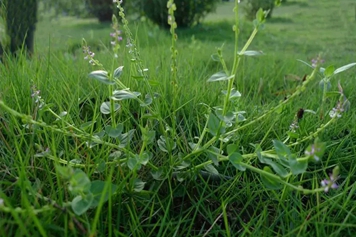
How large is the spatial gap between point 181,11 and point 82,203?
5.25 meters

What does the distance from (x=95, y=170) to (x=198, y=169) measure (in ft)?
0.74

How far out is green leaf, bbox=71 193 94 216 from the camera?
656 millimetres

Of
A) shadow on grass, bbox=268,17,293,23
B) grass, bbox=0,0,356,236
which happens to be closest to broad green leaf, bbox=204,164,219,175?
grass, bbox=0,0,356,236

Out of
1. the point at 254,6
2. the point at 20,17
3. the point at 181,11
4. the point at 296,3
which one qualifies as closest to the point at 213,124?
the point at 20,17

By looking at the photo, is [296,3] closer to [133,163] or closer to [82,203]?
[133,163]

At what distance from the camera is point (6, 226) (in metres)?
0.71

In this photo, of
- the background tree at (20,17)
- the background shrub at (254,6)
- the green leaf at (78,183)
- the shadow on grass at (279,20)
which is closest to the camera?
the green leaf at (78,183)

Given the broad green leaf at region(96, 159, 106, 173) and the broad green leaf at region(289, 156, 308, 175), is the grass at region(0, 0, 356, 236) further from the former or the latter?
the broad green leaf at region(289, 156, 308, 175)

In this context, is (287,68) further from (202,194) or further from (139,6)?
(139,6)

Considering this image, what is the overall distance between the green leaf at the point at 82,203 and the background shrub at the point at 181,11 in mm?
4977

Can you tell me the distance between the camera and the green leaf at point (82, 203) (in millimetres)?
656

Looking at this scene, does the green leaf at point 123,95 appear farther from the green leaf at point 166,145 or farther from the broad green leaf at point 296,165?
the broad green leaf at point 296,165

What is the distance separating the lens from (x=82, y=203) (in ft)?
2.20

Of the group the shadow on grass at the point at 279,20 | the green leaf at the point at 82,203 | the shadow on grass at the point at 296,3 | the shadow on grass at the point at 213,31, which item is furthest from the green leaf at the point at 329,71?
the shadow on grass at the point at 296,3
